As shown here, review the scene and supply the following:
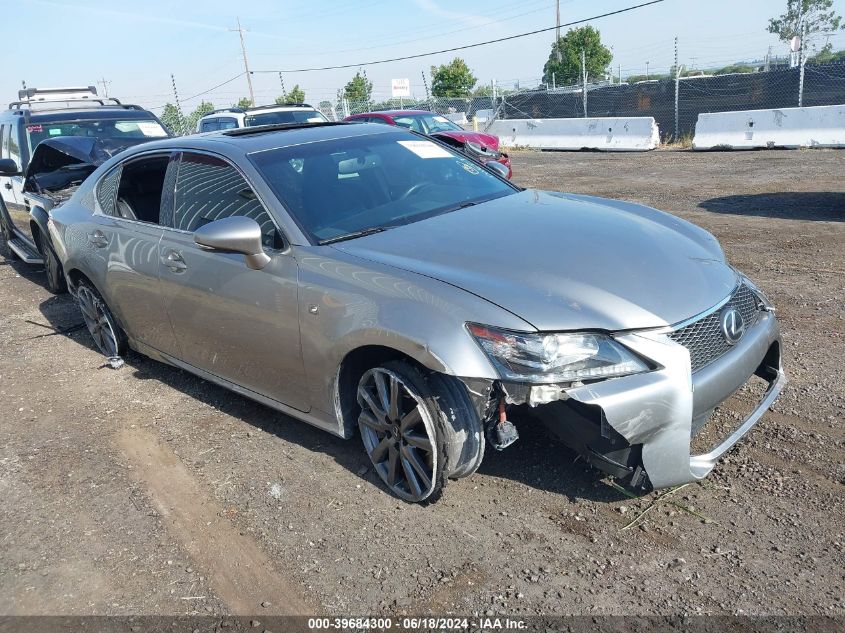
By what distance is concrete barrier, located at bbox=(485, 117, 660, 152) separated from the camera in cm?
1852

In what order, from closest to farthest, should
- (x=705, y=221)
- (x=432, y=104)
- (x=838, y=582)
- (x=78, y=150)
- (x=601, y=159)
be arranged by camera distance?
(x=838, y=582), (x=78, y=150), (x=705, y=221), (x=601, y=159), (x=432, y=104)

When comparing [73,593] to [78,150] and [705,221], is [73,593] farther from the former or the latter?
[705,221]

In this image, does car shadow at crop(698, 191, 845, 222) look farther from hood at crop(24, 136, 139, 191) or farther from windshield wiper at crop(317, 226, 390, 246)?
hood at crop(24, 136, 139, 191)

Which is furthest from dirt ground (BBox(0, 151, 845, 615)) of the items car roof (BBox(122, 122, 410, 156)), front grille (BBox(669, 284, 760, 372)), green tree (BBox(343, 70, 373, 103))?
green tree (BBox(343, 70, 373, 103))

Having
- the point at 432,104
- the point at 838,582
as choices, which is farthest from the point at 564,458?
the point at 432,104

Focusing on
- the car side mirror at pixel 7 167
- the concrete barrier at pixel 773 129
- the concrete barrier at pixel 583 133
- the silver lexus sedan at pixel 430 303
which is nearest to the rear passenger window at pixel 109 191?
the silver lexus sedan at pixel 430 303

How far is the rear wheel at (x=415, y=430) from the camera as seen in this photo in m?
3.08

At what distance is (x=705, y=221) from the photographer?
8.72 metres

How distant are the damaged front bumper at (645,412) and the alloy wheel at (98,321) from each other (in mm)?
3675

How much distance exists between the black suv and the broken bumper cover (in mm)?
6033

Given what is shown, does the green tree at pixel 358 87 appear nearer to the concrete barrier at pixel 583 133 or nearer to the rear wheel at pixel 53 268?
the concrete barrier at pixel 583 133

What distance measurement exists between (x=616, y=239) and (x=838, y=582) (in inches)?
66.8

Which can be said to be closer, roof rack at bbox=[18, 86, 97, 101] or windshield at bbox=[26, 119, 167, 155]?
windshield at bbox=[26, 119, 167, 155]

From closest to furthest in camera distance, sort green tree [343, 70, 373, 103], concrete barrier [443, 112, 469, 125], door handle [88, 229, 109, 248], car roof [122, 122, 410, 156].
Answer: car roof [122, 122, 410, 156] < door handle [88, 229, 109, 248] < concrete barrier [443, 112, 469, 125] < green tree [343, 70, 373, 103]
